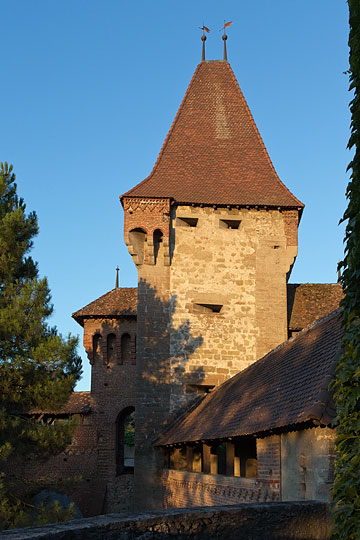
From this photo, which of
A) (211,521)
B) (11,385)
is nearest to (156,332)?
(11,385)

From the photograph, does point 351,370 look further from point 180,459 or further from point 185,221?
point 185,221

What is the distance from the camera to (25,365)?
13688 millimetres

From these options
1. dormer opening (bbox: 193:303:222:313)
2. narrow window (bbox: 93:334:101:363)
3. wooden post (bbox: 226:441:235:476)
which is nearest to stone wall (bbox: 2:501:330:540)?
wooden post (bbox: 226:441:235:476)

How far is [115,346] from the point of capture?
23.0 metres

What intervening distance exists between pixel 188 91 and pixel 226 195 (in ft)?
Answer: 16.2

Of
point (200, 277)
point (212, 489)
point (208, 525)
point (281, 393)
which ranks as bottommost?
point (212, 489)

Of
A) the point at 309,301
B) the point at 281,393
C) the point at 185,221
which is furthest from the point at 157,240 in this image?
the point at 281,393

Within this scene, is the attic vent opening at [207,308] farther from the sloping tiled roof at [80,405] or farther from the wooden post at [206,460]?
the sloping tiled roof at [80,405]

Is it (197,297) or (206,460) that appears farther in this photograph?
(197,297)

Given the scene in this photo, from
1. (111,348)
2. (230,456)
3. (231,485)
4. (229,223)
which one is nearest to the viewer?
(231,485)

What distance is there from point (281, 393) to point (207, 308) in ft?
30.8

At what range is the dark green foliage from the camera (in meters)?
A: 5.52

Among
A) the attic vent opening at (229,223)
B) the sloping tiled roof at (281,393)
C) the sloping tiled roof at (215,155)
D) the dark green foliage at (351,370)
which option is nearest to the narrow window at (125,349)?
the attic vent opening at (229,223)

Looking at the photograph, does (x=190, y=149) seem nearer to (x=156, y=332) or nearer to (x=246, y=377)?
(x=156, y=332)
